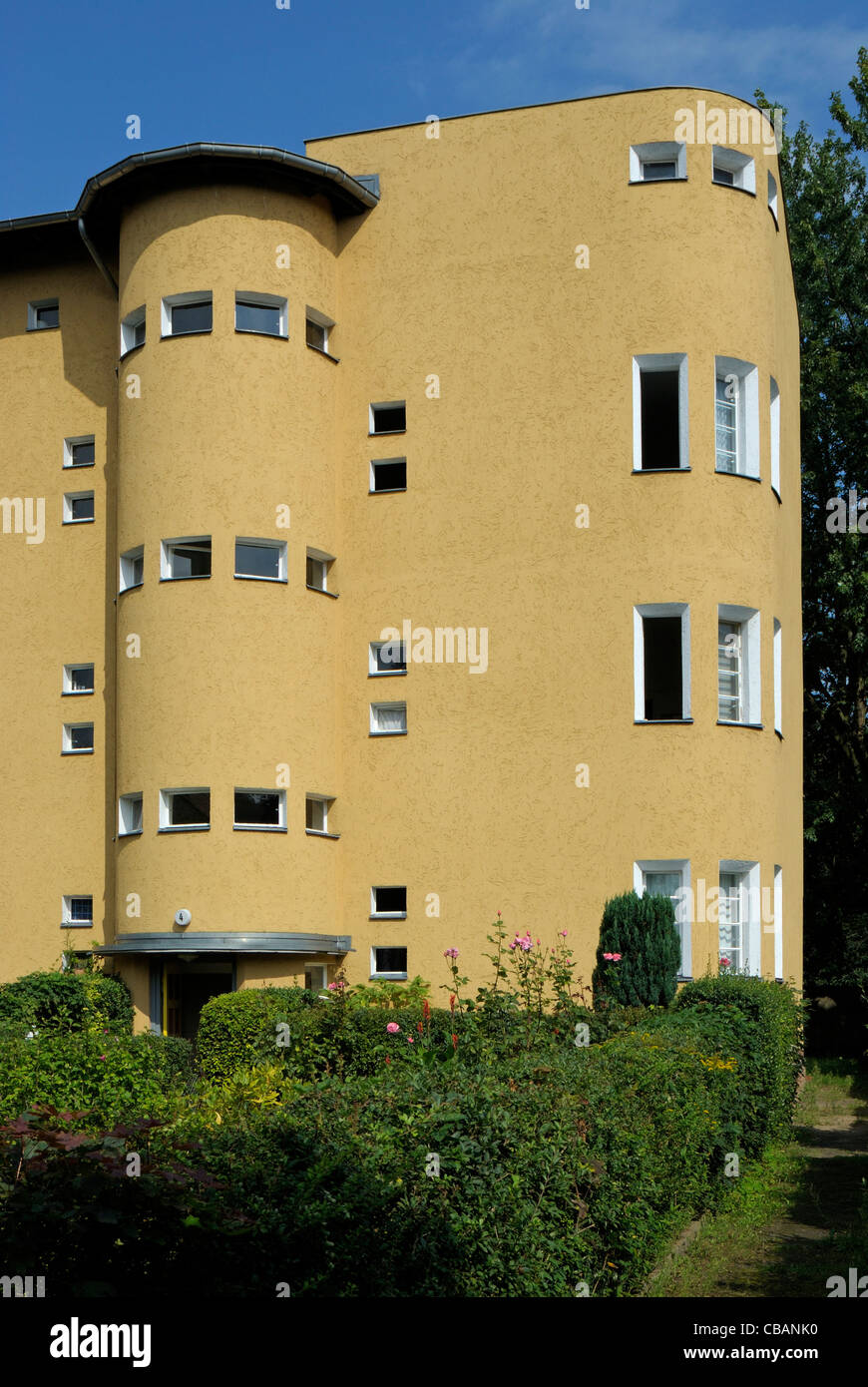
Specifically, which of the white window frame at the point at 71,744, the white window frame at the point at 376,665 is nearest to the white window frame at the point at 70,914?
the white window frame at the point at 71,744

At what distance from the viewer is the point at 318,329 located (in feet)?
77.9

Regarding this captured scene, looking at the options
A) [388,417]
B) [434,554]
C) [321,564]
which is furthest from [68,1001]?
[388,417]

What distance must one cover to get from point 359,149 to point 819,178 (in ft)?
48.5

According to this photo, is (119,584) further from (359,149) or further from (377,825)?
(359,149)

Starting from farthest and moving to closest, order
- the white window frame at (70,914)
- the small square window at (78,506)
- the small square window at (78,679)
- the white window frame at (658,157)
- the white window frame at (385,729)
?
1. the small square window at (78,506)
2. the small square window at (78,679)
3. the white window frame at (70,914)
4. the white window frame at (385,729)
5. the white window frame at (658,157)

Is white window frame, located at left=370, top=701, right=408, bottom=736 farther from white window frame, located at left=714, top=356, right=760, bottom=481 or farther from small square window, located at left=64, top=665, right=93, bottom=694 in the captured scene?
white window frame, located at left=714, top=356, right=760, bottom=481

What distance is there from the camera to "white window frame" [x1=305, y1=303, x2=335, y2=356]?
910 inches

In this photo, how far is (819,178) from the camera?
1337 inches

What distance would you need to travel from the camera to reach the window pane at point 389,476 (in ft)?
76.1

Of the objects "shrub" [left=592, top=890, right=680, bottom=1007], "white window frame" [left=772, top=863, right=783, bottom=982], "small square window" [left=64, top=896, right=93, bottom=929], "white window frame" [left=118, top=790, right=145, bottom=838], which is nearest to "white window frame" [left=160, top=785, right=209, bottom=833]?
"white window frame" [left=118, top=790, right=145, bottom=838]

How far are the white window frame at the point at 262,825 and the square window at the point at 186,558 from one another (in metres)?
3.34

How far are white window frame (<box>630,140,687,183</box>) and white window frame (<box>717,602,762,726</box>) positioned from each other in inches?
257

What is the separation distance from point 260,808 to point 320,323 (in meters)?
7.89

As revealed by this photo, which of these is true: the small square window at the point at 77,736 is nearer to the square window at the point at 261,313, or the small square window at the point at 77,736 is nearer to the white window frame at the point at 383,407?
the white window frame at the point at 383,407
